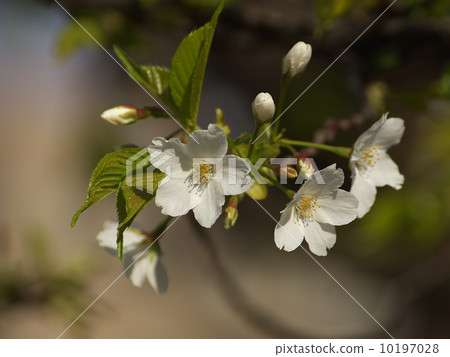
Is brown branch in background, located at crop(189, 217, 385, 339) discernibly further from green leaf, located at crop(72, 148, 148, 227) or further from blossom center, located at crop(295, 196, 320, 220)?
green leaf, located at crop(72, 148, 148, 227)

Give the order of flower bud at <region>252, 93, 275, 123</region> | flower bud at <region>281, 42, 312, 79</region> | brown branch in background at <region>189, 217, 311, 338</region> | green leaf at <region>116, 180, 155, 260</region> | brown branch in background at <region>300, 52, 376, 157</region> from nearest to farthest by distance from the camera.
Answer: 1. green leaf at <region>116, 180, 155, 260</region>
2. flower bud at <region>252, 93, 275, 123</region>
3. flower bud at <region>281, 42, 312, 79</region>
4. brown branch in background at <region>300, 52, 376, 157</region>
5. brown branch in background at <region>189, 217, 311, 338</region>

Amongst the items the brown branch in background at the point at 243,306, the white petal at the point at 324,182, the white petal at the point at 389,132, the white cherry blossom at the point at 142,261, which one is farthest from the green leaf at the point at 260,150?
the brown branch in background at the point at 243,306

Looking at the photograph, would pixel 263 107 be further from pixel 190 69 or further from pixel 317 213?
pixel 317 213

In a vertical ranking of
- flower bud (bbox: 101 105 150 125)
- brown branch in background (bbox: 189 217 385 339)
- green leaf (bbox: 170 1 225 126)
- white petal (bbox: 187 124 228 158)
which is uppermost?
green leaf (bbox: 170 1 225 126)

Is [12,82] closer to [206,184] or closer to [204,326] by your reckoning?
[204,326]

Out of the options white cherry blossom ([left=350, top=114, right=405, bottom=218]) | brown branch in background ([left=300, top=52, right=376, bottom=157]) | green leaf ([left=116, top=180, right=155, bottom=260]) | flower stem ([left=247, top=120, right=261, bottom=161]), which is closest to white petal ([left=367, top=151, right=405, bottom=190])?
white cherry blossom ([left=350, top=114, right=405, bottom=218])

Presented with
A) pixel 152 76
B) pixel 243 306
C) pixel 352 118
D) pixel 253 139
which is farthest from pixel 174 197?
pixel 243 306

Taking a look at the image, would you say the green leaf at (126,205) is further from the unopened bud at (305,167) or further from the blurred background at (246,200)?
the blurred background at (246,200)
